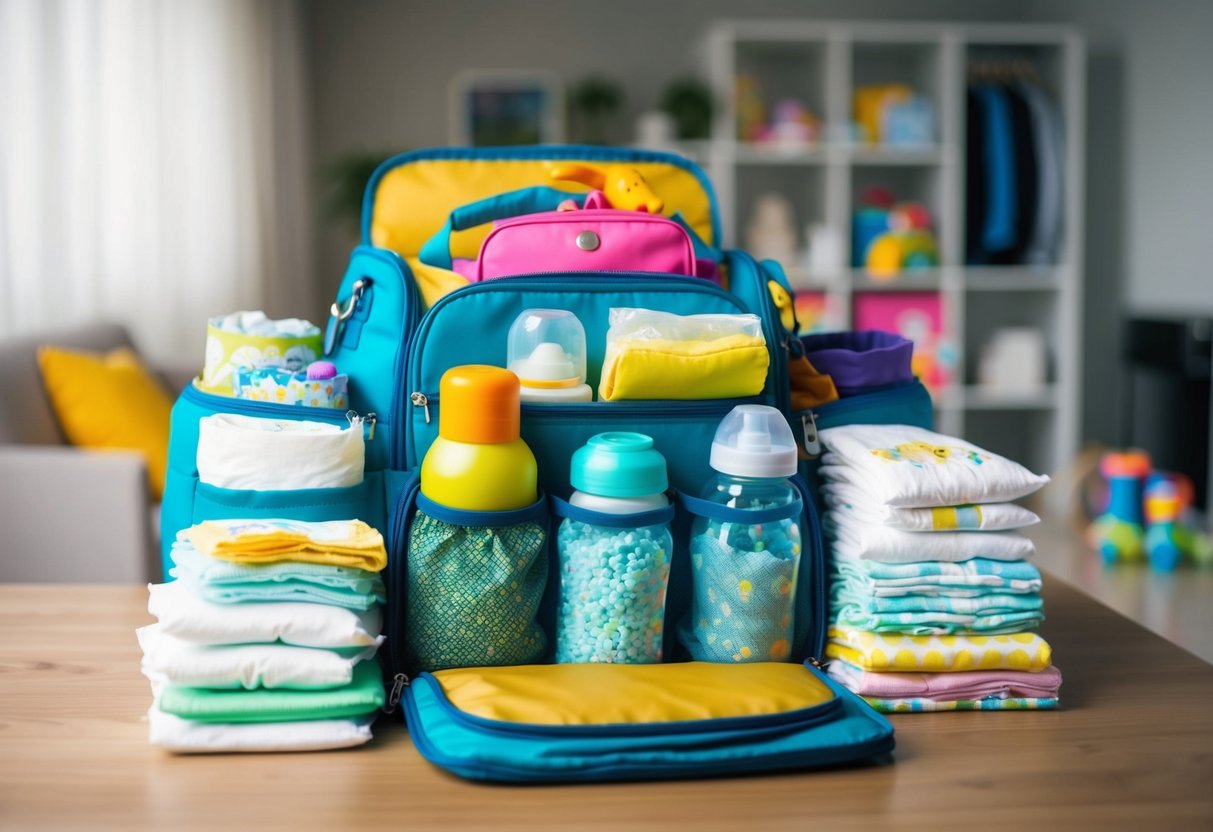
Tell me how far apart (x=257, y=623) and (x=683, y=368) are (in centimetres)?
40

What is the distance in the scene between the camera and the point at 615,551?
941mm

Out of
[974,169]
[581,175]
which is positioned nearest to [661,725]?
[581,175]

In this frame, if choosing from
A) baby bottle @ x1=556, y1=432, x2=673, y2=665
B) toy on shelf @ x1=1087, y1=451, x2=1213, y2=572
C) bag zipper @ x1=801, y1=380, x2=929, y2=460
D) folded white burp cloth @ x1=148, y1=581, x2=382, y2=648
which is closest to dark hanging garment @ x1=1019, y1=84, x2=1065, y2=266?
toy on shelf @ x1=1087, y1=451, x2=1213, y2=572

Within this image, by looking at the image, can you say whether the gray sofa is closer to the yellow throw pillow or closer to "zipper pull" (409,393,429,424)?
the yellow throw pillow

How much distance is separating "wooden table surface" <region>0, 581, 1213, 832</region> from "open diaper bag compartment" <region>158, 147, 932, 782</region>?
1.0 inches

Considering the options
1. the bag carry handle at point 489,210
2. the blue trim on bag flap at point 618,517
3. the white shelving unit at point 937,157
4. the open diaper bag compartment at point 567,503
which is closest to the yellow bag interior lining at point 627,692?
the open diaper bag compartment at point 567,503

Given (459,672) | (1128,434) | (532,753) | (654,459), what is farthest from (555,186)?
(1128,434)

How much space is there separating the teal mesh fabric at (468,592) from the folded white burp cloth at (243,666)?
96 mm

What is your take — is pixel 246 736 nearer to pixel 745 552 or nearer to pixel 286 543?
pixel 286 543

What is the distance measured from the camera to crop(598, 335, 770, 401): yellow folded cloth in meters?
0.97

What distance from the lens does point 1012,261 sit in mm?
4617

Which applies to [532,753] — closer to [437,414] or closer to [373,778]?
[373,778]

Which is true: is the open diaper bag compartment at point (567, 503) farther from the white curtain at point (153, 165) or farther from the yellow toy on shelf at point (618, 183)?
the white curtain at point (153, 165)

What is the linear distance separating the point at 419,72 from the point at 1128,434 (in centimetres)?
317
